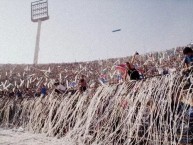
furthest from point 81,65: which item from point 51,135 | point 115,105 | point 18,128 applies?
point 115,105

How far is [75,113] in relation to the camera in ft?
27.5

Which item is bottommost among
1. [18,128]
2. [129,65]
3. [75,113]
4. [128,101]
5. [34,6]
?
[18,128]

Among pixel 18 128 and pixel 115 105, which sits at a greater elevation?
pixel 115 105

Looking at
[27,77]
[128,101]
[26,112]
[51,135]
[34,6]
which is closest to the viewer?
[128,101]

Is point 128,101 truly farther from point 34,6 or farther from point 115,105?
point 34,6

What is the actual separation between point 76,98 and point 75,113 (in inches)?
15.7

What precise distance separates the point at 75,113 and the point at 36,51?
45.9 meters

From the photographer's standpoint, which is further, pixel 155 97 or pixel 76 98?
pixel 76 98

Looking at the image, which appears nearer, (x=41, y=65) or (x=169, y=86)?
(x=169, y=86)

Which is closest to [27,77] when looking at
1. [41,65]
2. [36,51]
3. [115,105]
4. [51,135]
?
[41,65]

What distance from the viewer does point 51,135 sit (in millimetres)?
9461

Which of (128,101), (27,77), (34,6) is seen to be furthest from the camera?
(34,6)

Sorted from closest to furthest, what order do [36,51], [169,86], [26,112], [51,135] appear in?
[169,86] < [51,135] < [26,112] < [36,51]

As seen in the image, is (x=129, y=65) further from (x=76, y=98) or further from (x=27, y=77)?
(x=27, y=77)
